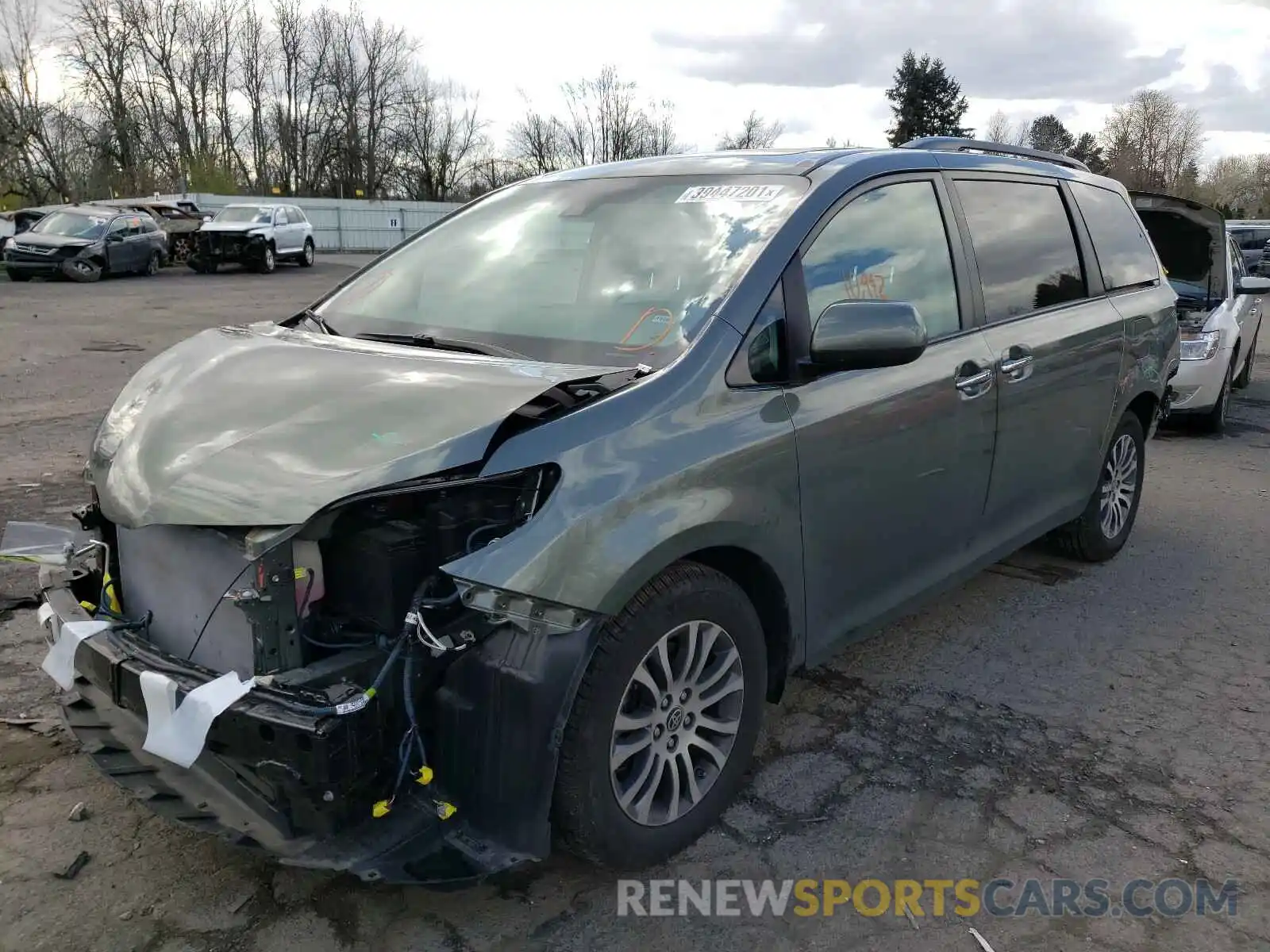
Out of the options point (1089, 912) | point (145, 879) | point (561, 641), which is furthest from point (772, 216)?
point (145, 879)

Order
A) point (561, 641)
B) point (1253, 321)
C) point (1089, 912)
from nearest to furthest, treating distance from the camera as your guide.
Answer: point (561, 641) → point (1089, 912) → point (1253, 321)

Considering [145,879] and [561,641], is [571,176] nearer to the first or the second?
[561,641]

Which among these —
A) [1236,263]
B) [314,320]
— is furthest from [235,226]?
[314,320]

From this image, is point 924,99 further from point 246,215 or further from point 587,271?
point 587,271

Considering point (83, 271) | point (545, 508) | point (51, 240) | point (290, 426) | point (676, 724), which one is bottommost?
point (676, 724)

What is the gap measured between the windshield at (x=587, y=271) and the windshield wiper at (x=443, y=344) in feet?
0.11

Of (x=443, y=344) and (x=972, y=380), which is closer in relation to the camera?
(x=443, y=344)

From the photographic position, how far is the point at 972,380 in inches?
143

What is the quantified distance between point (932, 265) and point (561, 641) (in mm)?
2195

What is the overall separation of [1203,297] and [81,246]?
72.1 ft

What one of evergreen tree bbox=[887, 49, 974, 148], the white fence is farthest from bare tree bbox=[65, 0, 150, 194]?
evergreen tree bbox=[887, 49, 974, 148]

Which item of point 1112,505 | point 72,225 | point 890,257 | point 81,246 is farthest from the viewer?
point 72,225

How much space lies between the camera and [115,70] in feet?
167

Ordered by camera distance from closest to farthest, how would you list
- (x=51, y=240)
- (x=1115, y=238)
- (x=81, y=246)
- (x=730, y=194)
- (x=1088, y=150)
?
(x=730, y=194)
(x=1115, y=238)
(x=51, y=240)
(x=81, y=246)
(x=1088, y=150)
